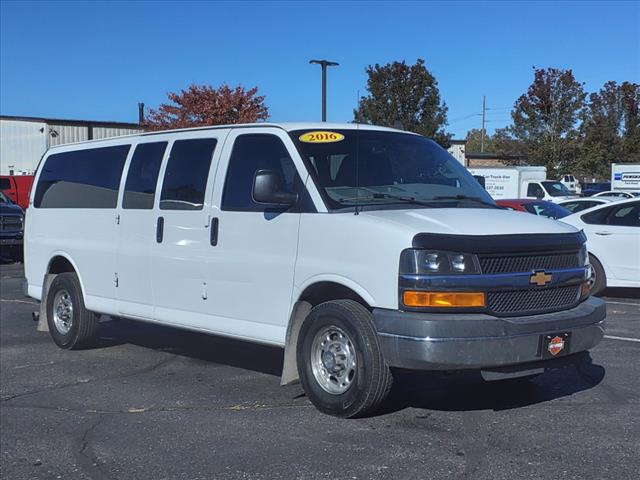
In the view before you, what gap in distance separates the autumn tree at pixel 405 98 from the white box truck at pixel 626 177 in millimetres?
9476

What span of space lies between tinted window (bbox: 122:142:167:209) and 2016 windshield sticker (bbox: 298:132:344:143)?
1.65 meters

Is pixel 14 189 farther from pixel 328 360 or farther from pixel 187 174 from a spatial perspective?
pixel 328 360

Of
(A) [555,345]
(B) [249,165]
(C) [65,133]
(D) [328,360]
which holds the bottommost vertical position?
(D) [328,360]

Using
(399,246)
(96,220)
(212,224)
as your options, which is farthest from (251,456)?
(96,220)

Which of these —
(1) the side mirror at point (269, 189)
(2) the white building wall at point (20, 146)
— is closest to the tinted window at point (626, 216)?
(1) the side mirror at point (269, 189)

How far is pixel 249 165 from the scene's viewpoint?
6234mm

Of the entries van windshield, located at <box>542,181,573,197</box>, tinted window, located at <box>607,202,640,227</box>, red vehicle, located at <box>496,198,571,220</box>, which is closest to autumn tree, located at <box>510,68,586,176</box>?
van windshield, located at <box>542,181,573,197</box>

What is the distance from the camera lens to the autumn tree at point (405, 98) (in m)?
35.5

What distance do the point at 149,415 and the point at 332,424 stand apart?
141cm

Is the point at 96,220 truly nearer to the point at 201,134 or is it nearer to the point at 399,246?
the point at 201,134

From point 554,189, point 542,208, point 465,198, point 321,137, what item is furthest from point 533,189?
point 321,137

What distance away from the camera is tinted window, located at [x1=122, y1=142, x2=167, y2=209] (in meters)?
7.07

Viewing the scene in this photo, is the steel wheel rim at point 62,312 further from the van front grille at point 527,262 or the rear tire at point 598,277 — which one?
the rear tire at point 598,277

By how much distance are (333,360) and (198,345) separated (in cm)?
335
